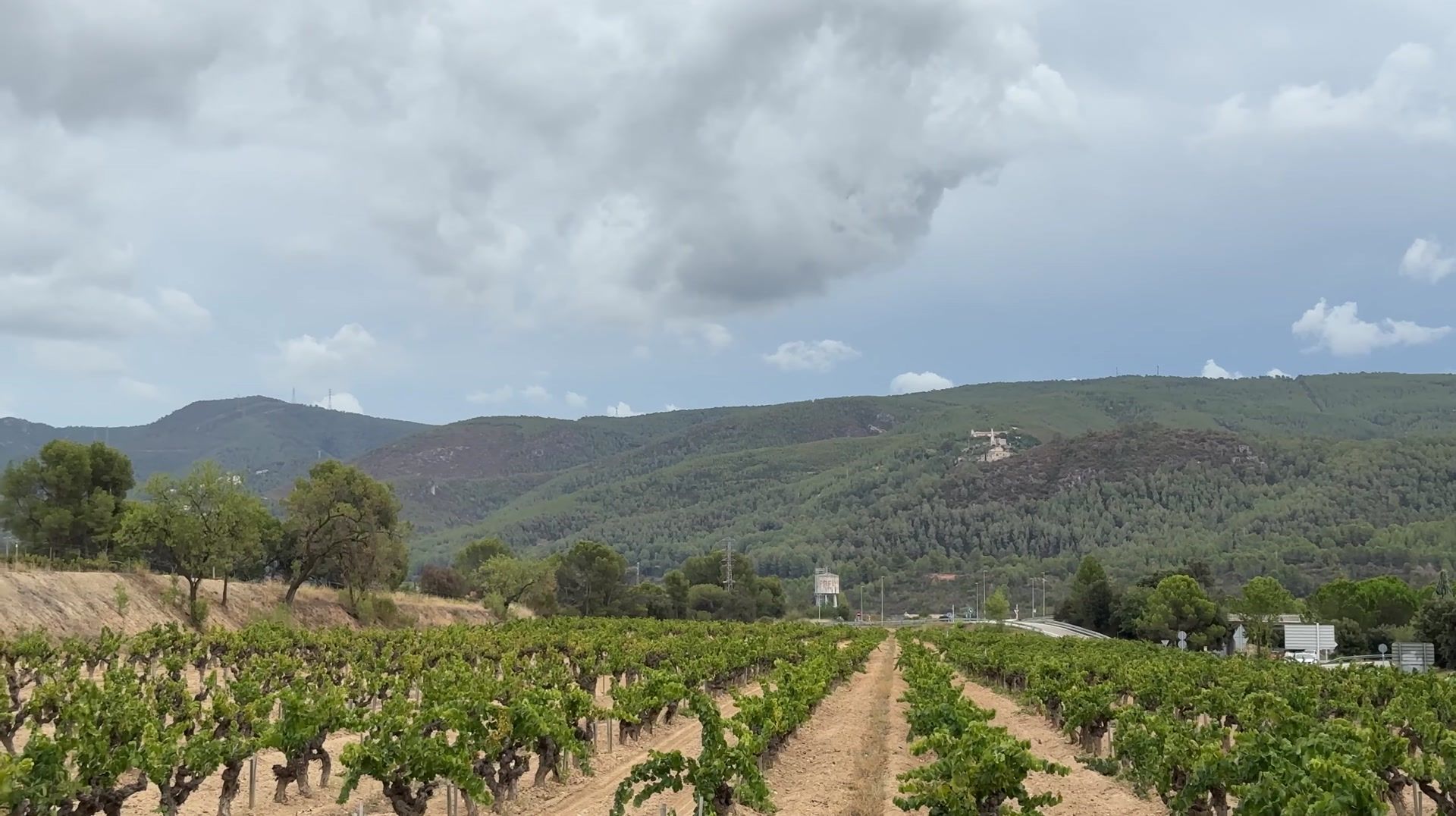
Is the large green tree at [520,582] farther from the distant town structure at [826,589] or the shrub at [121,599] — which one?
the distant town structure at [826,589]

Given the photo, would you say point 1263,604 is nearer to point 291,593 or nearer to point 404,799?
point 291,593

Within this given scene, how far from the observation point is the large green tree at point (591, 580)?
104000 millimetres

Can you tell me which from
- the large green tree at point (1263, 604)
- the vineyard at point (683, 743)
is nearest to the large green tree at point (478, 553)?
the large green tree at point (1263, 604)

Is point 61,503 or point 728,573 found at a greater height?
point 61,503

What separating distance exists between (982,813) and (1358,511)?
19930 centimetres

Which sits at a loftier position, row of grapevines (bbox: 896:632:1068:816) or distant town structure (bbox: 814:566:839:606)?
row of grapevines (bbox: 896:632:1068:816)

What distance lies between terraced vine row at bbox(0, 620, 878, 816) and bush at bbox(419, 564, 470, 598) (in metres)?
59.5

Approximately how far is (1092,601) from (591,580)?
168 ft

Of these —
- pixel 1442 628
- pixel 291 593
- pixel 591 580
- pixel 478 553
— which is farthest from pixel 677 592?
pixel 1442 628

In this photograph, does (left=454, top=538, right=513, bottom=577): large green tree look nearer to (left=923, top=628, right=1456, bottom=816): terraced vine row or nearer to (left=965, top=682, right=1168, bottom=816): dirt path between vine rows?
(left=923, top=628, right=1456, bottom=816): terraced vine row

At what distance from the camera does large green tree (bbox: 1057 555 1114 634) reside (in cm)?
11012

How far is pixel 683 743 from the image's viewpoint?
2841 cm

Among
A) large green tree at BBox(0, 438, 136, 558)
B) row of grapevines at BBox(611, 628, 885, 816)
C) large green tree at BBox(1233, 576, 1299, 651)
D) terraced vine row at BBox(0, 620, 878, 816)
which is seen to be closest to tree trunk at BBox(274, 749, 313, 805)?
terraced vine row at BBox(0, 620, 878, 816)

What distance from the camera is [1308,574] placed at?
500ft
